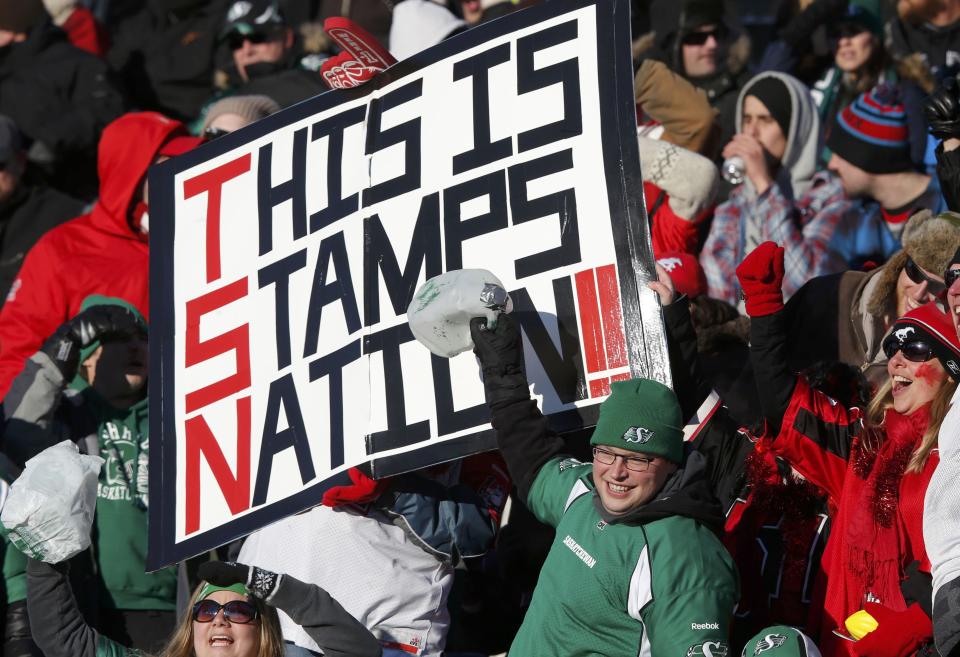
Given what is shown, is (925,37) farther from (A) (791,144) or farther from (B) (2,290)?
(B) (2,290)

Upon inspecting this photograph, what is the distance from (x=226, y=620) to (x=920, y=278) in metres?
2.35

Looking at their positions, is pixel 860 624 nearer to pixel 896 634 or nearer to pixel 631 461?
pixel 896 634

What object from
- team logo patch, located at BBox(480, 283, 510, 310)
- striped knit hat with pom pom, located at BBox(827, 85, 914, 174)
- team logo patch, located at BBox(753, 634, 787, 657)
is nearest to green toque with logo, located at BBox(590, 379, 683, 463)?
team logo patch, located at BBox(480, 283, 510, 310)

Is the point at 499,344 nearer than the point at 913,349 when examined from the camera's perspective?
No

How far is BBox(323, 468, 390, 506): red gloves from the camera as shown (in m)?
4.49

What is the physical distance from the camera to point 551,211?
174 inches

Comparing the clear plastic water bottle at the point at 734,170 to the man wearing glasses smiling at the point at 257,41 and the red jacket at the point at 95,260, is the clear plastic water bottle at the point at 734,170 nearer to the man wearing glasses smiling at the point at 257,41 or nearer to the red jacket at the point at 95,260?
the red jacket at the point at 95,260

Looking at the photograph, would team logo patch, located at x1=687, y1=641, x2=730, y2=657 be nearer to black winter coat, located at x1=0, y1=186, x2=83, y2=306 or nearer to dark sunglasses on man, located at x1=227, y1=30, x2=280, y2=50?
black winter coat, located at x1=0, y1=186, x2=83, y2=306

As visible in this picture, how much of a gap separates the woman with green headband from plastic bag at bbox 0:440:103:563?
0.13m

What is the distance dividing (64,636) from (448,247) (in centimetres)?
160

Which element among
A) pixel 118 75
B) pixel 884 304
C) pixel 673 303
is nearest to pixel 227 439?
pixel 673 303

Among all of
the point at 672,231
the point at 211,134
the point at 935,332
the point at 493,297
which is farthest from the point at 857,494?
the point at 211,134

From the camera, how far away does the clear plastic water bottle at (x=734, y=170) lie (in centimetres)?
612

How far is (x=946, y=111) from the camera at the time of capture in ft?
16.1
